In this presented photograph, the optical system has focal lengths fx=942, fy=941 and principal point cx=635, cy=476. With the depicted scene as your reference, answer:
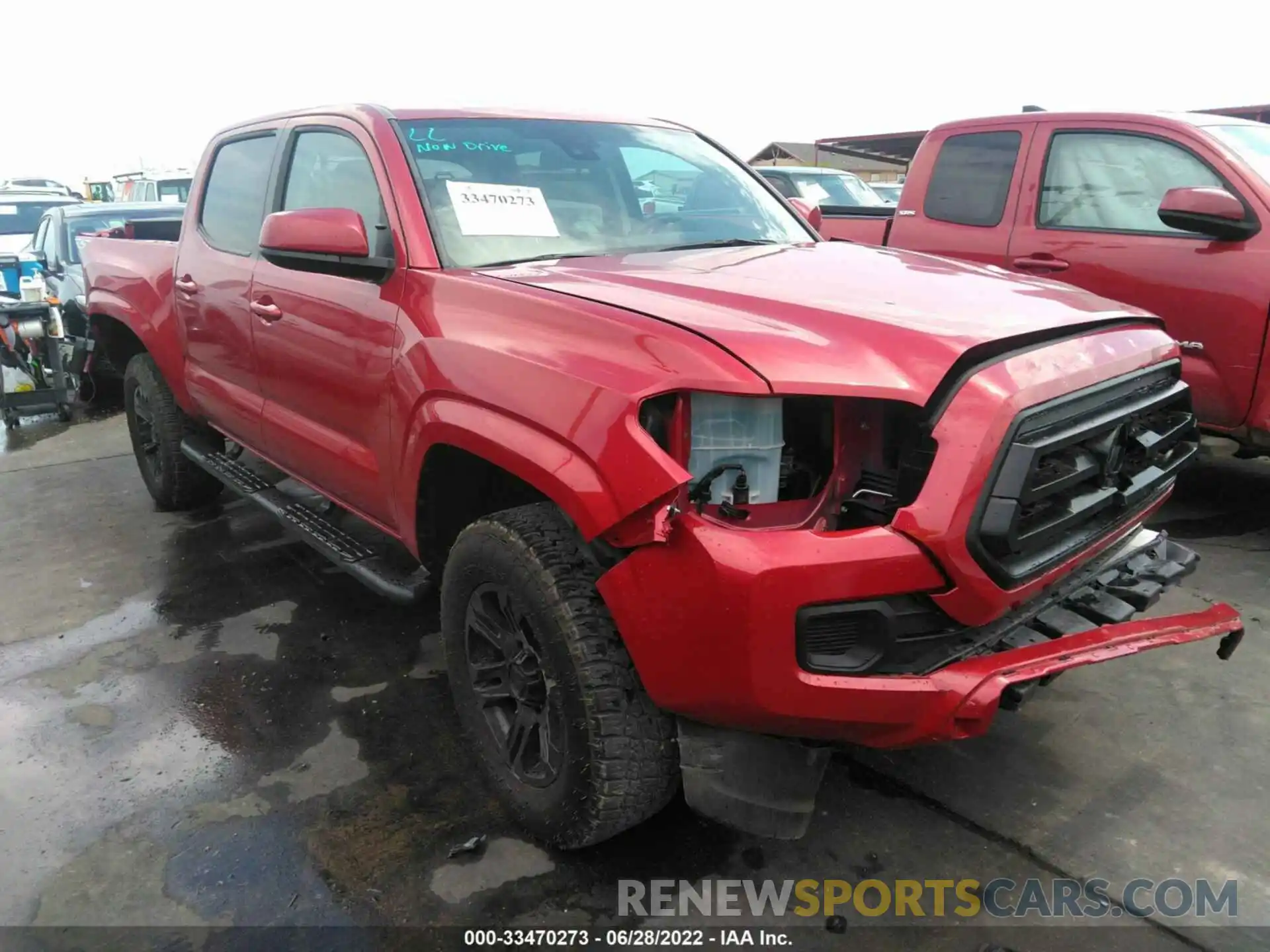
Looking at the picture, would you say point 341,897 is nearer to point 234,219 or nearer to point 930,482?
point 930,482

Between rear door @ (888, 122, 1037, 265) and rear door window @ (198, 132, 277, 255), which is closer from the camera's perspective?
rear door window @ (198, 132, 277, 255)

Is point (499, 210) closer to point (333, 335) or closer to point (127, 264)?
point (333, 335)

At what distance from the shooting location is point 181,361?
14.4 feet

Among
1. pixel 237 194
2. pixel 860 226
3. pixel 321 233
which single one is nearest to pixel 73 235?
pixel 237 194

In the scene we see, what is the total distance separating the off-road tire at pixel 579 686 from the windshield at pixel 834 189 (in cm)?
767

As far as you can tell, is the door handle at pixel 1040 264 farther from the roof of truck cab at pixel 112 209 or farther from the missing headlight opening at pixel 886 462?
the roof of truck cab at pixel 112 209

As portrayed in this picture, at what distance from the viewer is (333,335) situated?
299cm

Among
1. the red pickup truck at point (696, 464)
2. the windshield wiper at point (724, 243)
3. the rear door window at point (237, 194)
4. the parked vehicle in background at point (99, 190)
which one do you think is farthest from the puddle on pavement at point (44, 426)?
the parked vehicle in background at point (99, 190)

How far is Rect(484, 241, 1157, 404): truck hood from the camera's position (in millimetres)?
1876

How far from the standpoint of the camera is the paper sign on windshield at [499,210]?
2.79 meters

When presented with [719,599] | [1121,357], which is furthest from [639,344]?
[1121,357]

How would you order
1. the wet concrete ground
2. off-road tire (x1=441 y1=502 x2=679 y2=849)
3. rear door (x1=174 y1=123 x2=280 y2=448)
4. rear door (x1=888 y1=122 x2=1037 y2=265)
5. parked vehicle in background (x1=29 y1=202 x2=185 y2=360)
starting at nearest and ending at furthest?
off-road tire (x1=441 y1=502 x2=679 y2=849)
the wet concrete ground
rear door (x1=174 y1=123 x2=280 y2=448)
rear door (x1=888 y1=122 x2=1037 y2=265)
parked vehicle in background (x1=29 y1=202 x2=185 y2=360)

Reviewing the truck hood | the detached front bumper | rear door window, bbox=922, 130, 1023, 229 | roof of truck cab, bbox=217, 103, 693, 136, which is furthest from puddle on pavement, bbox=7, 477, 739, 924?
rear door window, bbox=922, 130, 1023, 229

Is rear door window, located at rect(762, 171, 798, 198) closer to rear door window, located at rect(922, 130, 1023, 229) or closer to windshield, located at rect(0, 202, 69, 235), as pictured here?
rear door window, located at rect(922, 130, 1023, 229)
